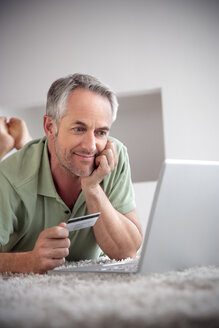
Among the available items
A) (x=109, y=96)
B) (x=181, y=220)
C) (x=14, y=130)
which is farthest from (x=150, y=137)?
(x=181, y=220)

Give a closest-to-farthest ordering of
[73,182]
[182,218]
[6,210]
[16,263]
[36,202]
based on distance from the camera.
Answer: [182,218] → [16,263] → [6,210] → [36,202] → [73,182]

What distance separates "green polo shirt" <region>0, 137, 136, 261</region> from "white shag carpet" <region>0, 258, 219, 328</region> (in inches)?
24.5

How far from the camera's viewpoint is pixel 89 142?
1463mm

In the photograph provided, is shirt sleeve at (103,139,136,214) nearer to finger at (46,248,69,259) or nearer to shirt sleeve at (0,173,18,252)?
shirt sleeve at (0,173,18,252)

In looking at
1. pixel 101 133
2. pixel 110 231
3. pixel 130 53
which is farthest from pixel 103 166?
pixel 130 53

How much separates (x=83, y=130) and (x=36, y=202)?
338 millimetres

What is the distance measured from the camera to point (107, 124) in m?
1.50

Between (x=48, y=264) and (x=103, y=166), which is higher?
(x=103, y=166)

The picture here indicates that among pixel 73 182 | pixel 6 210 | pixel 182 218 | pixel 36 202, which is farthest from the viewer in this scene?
pixel 73 182

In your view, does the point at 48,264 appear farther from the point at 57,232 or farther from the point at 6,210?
the point at 6,210

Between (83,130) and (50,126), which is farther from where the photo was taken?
(50,126)

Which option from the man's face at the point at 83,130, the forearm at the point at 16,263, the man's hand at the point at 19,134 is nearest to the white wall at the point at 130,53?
the man's hand at the point at 19,134

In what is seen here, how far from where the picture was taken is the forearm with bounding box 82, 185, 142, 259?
1436 mm

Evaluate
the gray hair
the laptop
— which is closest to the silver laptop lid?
the laptop
